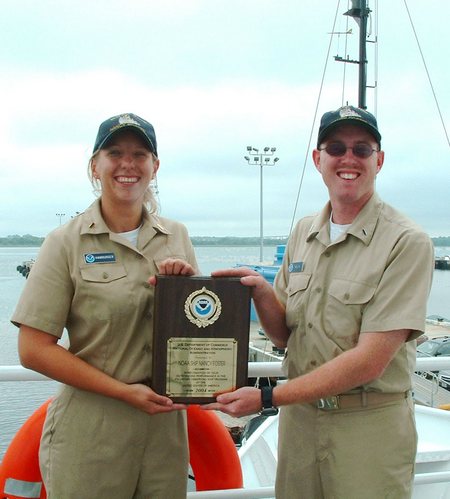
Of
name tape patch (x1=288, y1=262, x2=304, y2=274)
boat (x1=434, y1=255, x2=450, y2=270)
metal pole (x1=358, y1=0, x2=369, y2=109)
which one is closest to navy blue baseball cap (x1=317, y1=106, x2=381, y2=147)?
name tape patch (x1=288, y1=262, x2=304, y2=274)

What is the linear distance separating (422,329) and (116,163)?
3.52ft

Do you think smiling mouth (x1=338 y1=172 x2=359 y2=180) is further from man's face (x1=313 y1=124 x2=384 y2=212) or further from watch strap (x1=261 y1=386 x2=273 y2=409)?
watch strap (x1=261 y1=386 x2=273 y2=409)

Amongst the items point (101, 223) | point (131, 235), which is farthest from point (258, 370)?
point (101, 223)

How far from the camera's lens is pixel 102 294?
69.9 inches

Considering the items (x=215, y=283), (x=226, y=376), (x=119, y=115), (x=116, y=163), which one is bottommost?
(x=226, y=376)

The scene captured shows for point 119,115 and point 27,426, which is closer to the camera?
point 119,115

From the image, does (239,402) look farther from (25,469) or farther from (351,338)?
(25,469)

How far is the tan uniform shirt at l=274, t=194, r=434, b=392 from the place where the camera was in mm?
1769

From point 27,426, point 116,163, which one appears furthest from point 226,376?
point 27,426

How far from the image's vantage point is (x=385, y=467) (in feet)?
5.99

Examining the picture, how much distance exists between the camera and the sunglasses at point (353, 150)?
192 centimetres

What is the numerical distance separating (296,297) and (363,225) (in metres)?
0.34

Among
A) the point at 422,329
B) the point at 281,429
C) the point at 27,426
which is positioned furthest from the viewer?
the point at 27,426

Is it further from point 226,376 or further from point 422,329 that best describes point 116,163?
point 422,329
